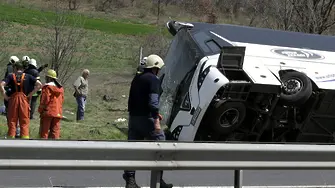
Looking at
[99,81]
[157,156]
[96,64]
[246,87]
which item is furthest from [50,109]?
[96,64]

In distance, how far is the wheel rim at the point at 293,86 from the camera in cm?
1123

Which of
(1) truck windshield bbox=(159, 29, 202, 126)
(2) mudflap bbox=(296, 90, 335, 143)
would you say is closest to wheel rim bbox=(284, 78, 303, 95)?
(2) mudflap bbox=(296, 90, 335, 143)

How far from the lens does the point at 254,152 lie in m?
5.70

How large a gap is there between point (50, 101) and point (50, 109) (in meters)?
0.14

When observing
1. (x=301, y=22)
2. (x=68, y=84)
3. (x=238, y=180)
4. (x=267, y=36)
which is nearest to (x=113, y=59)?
(x=68, y=84)

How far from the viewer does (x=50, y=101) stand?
10.6m

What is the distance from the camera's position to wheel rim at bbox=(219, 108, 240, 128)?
11.1m

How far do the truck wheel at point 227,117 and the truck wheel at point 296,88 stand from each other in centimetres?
87

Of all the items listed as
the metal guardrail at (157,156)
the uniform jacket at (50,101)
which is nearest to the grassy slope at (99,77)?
the uniform jacket at (50,101)

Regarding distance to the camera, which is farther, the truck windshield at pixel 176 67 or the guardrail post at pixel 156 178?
the truck windshield at pixel 176 67

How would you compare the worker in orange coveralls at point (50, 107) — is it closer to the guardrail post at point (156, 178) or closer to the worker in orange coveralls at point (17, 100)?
the worker in orange coveralls at point (17, 100)

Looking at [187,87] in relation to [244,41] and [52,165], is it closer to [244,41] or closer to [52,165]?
[244,41]

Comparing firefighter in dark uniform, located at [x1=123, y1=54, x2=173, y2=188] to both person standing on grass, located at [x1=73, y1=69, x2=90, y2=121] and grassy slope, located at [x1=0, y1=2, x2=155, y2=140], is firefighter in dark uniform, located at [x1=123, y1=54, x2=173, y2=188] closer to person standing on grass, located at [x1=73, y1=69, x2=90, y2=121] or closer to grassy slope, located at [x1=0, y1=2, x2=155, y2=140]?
grassy slope, located at [x1=0, y1=2, x2=155, y2=140]

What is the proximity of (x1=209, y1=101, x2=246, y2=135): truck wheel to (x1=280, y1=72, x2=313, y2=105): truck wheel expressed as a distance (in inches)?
34.1
